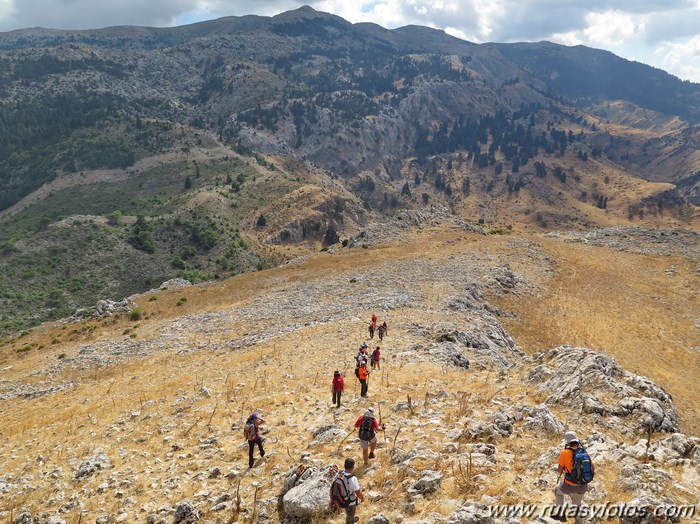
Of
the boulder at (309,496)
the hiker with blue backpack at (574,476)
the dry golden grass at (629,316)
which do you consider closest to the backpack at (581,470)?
the hiker with blue backpack at (574,476)

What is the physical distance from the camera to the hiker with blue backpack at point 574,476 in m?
10.7

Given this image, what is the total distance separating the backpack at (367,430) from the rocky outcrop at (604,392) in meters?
9.90

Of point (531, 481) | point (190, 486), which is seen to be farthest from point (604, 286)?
point (190, 486)

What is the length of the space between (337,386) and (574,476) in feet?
39.6

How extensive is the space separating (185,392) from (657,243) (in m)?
77.2

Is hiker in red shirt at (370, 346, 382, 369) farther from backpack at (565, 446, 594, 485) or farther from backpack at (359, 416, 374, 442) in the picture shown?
backpack at (565, 446, 594, 485)

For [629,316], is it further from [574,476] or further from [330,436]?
[574,476]

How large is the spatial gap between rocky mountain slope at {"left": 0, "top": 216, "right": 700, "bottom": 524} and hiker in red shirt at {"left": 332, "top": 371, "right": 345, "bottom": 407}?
787mm

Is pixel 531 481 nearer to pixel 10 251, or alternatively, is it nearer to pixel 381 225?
pixel 381 225

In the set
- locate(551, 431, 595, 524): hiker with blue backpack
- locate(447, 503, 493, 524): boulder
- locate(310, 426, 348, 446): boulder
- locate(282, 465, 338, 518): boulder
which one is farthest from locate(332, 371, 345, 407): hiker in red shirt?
locate(551, 431, 595, 524): hiker with blue backpack

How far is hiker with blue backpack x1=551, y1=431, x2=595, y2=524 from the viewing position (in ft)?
35.0

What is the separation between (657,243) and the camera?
72.3 m

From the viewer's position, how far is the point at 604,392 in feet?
64.4

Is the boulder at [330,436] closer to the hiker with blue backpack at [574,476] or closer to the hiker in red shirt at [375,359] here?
the hiker with blue backpack at [574,476]
